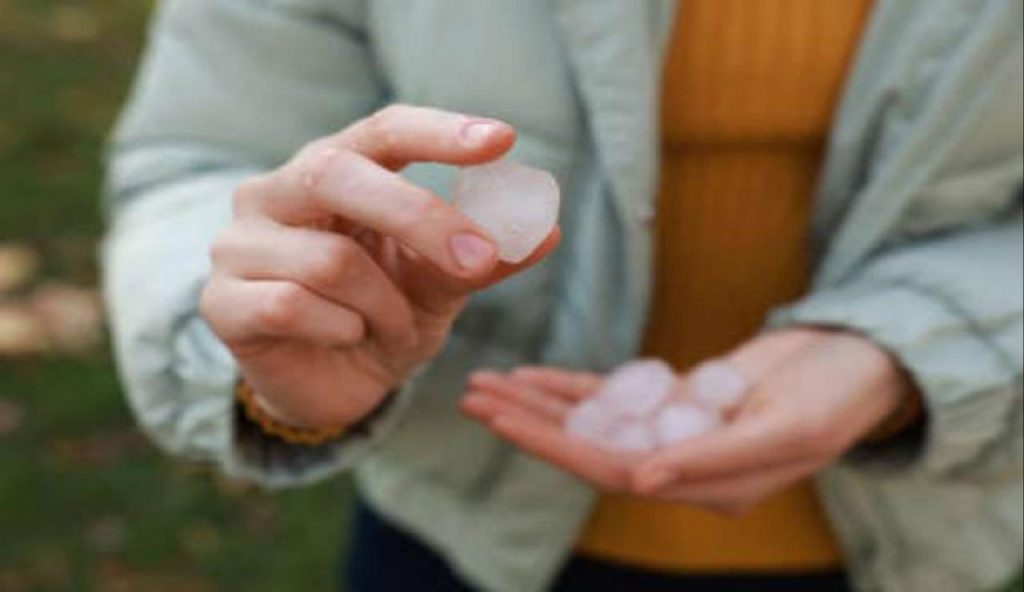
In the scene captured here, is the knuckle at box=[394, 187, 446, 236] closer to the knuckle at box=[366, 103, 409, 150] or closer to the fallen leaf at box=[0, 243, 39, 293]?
the knuckle at box=[366, 103, 409, 150]

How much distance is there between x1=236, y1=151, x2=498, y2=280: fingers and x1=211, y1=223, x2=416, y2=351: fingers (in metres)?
0.03

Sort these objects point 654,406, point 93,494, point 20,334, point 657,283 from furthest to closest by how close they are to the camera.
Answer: point 20,334 < point 93,494 < point 657,283 < point 654,406

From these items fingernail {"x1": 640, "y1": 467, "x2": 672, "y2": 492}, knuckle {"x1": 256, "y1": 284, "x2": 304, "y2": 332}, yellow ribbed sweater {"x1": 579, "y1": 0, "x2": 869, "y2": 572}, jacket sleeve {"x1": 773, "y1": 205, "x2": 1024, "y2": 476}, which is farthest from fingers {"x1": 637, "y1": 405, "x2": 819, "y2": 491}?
knuckle {"x1": 256, "y1": 284, "x2": 304, "y2": 332}

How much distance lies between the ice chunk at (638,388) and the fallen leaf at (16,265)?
2.10 meters

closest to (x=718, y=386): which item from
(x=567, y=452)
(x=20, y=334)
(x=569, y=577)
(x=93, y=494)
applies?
(x=567, y=452)

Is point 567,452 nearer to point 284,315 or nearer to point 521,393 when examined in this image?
point 521,393

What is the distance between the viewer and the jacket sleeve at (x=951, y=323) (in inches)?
52.9

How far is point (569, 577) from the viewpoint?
1590mm

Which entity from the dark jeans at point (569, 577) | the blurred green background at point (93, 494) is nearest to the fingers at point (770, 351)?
the dark jeans at point (569, 577)

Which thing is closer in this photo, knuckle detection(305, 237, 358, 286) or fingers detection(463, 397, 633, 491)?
knuckle detection(305, 237, 358, 286)

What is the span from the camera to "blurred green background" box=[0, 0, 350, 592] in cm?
269

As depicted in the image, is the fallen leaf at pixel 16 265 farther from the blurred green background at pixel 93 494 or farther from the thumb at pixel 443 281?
the thumb at pixel 443 281

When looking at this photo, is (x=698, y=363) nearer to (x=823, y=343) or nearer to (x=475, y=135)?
(x=823, y=343)

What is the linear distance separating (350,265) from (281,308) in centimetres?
6
